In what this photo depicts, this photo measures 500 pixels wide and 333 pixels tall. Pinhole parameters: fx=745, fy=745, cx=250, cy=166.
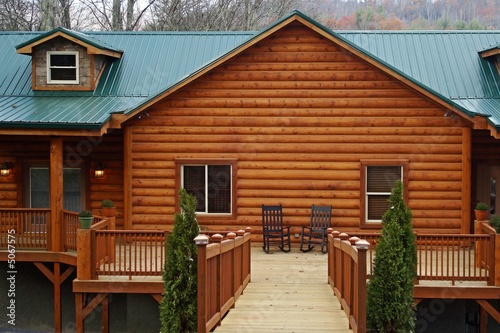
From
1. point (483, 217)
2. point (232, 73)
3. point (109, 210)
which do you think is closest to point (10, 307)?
point (109, 210)

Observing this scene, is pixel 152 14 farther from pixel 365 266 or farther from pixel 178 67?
pixel 365 266

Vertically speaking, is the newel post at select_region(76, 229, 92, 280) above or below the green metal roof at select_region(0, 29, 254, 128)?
below

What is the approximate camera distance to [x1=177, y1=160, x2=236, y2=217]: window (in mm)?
16953

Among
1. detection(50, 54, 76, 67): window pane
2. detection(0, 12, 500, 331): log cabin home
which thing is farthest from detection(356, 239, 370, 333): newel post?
detection(50, 54, 76, 67): window pane

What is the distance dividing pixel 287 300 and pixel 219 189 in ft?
19.1

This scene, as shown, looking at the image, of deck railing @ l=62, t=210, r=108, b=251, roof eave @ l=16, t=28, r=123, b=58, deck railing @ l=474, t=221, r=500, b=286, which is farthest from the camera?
roof eave @ l=16, t=28, r=123, b=58

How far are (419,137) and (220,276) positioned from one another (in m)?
8.22

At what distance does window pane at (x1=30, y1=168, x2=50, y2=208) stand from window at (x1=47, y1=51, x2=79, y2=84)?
225cm

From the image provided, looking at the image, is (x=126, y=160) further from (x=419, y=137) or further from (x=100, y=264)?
(x=419, y=137)

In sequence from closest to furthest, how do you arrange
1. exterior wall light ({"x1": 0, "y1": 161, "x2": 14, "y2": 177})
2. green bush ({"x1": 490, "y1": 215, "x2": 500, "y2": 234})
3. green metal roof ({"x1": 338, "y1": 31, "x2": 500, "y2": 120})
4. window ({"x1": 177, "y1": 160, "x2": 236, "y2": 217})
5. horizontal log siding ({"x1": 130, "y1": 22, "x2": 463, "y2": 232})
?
green bush ({"x1": 490, "y1": 215, "x2": 500, "y2": 234}), horizontal log siding ({"x1": 130, "y1": 22, "x2": 463, "y2": 232}), window ({"x1": 177, "y1": 160, "x2": 236, "y2": 217}), green metal roof ({"x1": 338, "y1": 31, "x2": 500, "y2": 120}), exterior wall light ({"x1": 0, "y1": 161, "x2": 14, "y2": 177})

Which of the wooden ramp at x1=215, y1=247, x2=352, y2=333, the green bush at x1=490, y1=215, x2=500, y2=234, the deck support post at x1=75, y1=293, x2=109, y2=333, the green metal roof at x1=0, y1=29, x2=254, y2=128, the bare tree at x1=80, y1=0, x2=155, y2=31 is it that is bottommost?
the deck support post at x1=75, y1=293, x2=109, y2=333

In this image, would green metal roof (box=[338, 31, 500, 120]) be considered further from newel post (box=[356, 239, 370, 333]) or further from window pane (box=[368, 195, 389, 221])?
newel post (box=[356, 239, 370, 333])

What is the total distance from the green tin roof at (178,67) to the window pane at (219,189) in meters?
2.26

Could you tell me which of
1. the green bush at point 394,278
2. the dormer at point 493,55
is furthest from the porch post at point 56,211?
the dormer at point 493,55
